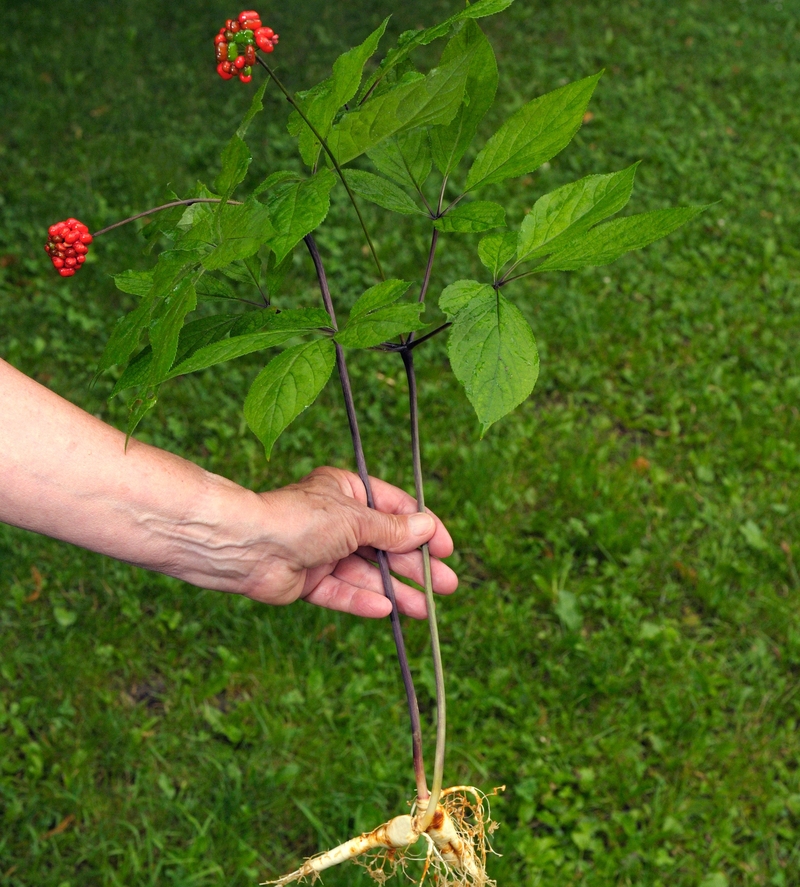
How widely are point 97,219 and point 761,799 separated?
159 inches

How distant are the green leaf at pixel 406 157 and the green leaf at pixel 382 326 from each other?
28 cm

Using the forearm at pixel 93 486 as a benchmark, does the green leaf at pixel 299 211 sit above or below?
above

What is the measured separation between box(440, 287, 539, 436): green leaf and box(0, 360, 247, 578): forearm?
699 millimetres

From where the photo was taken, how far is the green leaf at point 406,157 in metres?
1.34

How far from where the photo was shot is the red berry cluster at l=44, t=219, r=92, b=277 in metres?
1.33

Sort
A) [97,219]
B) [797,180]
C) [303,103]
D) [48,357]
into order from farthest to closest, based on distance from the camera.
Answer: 1. [797,180]
2. [97,219]
3. [48,357]
4. [303,103]

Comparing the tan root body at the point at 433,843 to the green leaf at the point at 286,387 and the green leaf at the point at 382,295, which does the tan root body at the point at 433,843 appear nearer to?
the green leaf at the point at 286,387

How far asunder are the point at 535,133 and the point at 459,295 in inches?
9.9

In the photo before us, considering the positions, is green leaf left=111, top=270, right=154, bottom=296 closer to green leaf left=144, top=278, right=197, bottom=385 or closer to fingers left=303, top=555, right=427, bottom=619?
green leaf left=144, top=278, right=197, bottom=385

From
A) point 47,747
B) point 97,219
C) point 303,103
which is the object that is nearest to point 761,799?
point 47,747

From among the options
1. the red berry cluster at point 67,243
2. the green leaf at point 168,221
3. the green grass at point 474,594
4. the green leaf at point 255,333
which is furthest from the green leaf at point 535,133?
the green grass at point 474,594

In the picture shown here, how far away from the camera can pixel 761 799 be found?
9.78ft

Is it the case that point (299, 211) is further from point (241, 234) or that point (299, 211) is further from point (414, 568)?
point (414, 568)

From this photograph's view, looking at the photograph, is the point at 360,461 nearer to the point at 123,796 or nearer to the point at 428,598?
the point at 428,598
